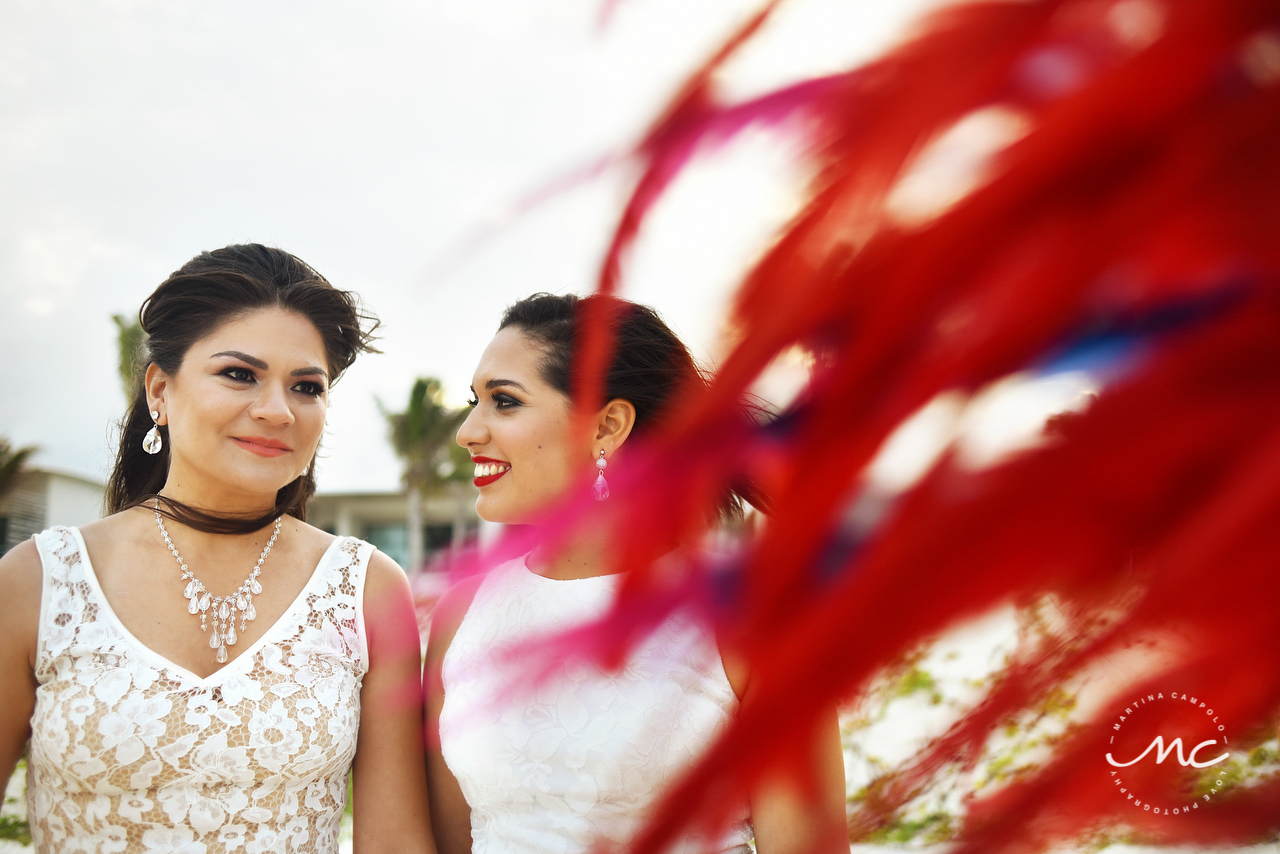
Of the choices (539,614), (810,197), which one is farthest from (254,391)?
(810,197)

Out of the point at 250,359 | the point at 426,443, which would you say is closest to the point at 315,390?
the point at 250,359

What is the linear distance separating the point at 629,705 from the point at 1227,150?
1.66 m

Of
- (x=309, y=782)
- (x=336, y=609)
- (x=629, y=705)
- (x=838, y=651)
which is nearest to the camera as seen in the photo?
(x=838, y=651)

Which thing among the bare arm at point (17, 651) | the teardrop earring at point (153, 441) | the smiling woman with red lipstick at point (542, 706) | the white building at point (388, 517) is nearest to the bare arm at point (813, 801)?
the smiling woman with red lipstick at point (542, 706)

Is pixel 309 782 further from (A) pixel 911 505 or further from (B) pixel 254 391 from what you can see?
(A) pixel 911 505

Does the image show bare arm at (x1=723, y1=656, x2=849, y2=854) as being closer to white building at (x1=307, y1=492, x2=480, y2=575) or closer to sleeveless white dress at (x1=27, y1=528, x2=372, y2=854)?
sleeveless white dress at (x1=27, y1=528, x2=372, y2=854)

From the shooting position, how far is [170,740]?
1.81 metres

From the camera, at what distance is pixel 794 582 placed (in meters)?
0.15

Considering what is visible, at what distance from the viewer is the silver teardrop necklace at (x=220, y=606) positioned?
197 cm

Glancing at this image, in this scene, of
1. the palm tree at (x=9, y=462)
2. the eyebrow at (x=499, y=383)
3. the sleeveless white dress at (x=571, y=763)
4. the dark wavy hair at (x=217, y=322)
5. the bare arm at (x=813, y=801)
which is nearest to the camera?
the bare arm at (x=813, y=801)

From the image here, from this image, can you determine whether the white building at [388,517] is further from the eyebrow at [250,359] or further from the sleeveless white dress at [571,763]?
the sleeveless white dress at [571,763]

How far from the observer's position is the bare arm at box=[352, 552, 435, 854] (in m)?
1.89

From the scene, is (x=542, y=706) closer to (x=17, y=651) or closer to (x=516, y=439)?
(x=516, y=439)
